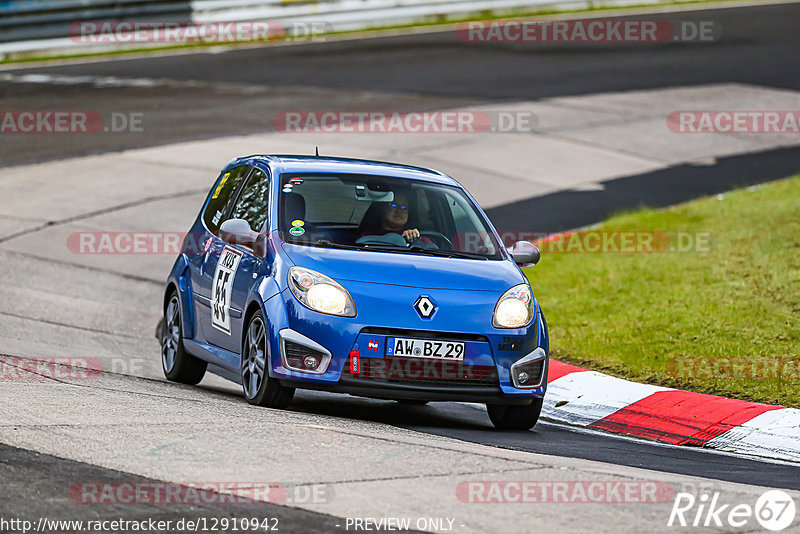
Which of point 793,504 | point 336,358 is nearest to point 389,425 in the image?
point 336,358

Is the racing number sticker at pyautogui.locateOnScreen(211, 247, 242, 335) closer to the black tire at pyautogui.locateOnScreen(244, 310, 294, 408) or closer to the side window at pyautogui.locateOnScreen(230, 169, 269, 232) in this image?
the side window at pyautogui.locateOnScreen(230, 169, 269, 232)

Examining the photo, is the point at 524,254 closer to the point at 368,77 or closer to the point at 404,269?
the point at 404,269

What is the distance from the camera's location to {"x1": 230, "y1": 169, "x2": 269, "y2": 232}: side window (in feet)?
29.8

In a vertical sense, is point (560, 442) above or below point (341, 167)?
below

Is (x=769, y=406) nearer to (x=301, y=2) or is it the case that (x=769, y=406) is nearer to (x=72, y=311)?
(x=72, y=311)

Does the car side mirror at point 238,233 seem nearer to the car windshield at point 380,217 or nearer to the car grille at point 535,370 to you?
the car windshield at point 380,217

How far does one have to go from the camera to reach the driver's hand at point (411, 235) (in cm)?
891

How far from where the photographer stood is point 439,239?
9.03 m

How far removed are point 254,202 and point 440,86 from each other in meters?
17.5

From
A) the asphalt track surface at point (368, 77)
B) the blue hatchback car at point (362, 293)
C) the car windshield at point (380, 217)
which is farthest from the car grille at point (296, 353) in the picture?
the asphalt track surface at point (368, 77)

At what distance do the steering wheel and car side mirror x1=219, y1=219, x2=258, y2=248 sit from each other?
1162mm

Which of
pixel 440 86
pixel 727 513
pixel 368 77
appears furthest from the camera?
pixel 368 77

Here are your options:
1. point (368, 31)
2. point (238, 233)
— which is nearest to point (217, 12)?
point (368, 31)

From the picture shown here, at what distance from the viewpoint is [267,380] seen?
26.6 ft
